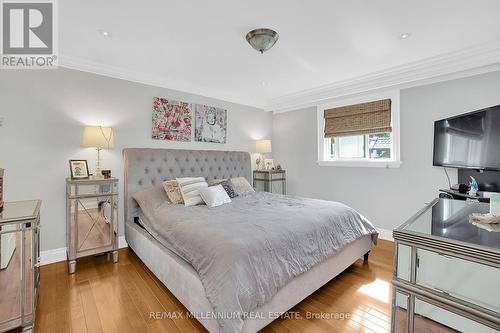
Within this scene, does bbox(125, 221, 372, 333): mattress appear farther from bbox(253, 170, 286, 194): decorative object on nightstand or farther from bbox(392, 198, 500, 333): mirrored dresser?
bbox(253, 170, 286, 194): decorative object on nightstand

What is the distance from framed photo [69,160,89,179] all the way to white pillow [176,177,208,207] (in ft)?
3.35

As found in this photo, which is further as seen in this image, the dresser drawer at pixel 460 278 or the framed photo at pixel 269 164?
the framed photo at pixel 269 164

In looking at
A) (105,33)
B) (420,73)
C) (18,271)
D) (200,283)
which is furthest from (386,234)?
(105,33)

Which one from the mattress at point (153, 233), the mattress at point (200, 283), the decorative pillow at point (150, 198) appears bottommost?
the mattress at point (200, 283)

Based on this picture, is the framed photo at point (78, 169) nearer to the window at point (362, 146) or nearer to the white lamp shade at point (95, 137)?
the white lamp shade at point (95, 137)

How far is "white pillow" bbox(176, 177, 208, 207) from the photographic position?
8.77ft

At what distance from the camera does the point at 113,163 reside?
9.68 ft

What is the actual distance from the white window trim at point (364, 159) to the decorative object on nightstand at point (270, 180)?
2.60 feet

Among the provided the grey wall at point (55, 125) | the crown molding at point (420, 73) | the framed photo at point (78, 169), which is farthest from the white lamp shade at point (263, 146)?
the framed photo at point (78, 169)

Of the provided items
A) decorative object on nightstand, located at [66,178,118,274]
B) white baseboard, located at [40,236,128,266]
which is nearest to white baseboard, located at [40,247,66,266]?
white baseboard, located at [40,236,128,266]

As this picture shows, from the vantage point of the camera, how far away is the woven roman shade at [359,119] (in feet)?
11.0

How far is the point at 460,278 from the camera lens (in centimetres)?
81

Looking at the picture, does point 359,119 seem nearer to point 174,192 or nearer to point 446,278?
point 174,192

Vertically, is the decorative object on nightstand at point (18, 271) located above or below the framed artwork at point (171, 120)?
below
